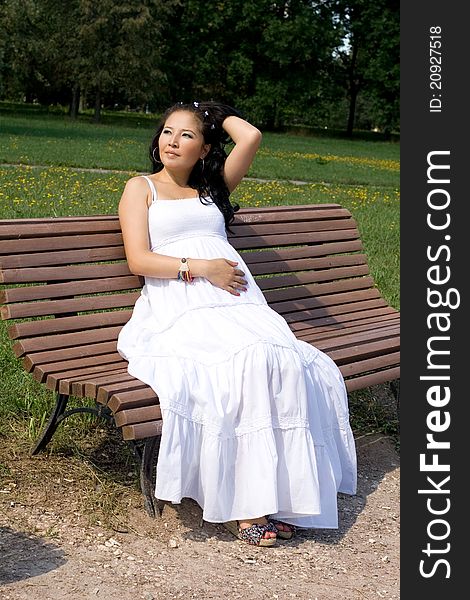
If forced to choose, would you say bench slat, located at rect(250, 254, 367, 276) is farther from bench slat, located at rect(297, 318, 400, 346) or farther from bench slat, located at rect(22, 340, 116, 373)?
bench slat, located at rect(22, 340, 116, 373)

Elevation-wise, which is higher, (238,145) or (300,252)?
(238,145)

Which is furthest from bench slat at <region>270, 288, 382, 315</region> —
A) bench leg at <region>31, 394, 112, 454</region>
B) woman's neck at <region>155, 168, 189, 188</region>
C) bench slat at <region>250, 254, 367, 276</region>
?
bench leg at <region>31, 394, 112, 454</region>

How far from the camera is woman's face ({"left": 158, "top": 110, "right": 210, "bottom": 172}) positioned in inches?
164

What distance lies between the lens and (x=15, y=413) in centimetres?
439

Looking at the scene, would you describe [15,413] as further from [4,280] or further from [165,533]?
[165,533]

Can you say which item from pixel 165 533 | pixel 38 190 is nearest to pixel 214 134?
pixel 165 533

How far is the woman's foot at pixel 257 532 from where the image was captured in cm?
347

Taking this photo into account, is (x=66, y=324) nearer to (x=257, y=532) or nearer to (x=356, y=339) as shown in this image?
(x=257, y=532)

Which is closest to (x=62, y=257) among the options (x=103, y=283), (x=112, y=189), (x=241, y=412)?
(x=103, y=283)

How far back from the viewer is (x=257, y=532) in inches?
137

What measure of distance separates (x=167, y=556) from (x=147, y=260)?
121cm

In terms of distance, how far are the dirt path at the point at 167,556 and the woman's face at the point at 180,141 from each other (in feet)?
4.52

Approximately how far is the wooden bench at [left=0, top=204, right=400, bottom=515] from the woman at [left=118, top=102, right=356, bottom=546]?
0.16m

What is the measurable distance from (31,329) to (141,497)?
2.56 ft
